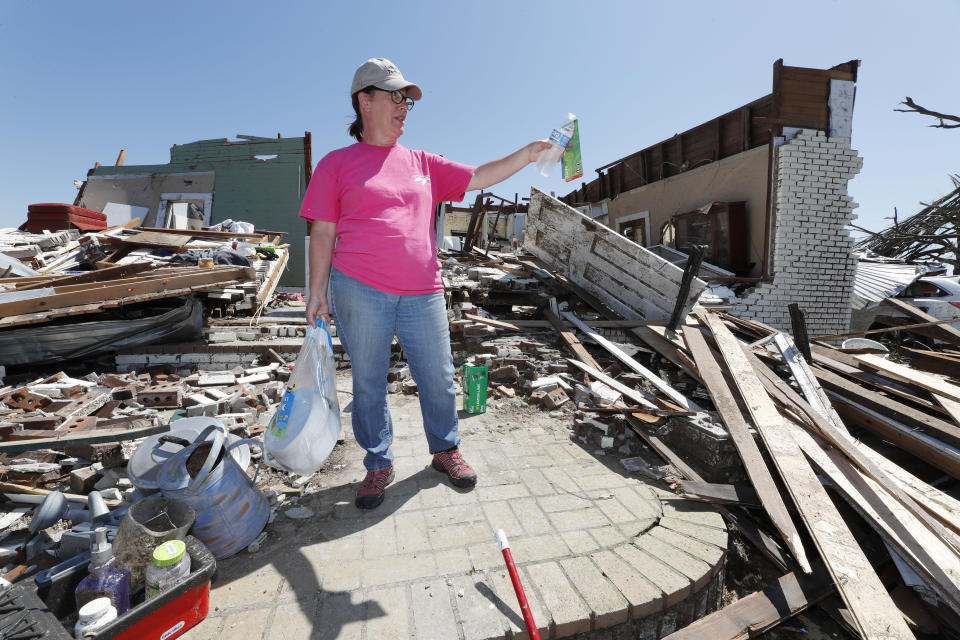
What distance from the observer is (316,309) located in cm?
214

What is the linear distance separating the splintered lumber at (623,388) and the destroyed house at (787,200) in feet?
16.0

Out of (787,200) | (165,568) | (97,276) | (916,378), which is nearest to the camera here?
(165,568)

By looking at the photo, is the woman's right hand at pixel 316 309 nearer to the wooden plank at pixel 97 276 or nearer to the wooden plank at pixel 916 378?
the wooden plank at pixel 916 378

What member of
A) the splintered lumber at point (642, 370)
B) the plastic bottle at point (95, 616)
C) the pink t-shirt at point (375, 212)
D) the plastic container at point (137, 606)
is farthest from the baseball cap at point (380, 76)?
the splintered lumber at point (642, 370)

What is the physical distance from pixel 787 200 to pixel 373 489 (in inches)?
348

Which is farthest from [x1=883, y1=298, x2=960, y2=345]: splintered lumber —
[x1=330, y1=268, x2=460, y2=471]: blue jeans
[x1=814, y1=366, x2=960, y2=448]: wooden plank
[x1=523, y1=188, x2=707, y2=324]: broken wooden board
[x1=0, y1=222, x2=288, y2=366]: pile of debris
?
[x1=0, y1=222, x2=288, y2=366]: pile of debris

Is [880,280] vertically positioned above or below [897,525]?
above

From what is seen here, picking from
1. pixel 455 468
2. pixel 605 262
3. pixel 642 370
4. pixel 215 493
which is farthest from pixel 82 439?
pixel 605 262

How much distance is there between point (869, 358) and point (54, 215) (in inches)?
627

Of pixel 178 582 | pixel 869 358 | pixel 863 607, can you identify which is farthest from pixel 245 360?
pixel 869 358

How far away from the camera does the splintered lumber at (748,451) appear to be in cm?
206

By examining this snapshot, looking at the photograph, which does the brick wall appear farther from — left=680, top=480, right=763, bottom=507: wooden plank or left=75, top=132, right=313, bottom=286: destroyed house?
left=75, top=132, right=313, bottom=286: destroyed house

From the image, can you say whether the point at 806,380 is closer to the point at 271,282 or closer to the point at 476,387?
the point at 476,387

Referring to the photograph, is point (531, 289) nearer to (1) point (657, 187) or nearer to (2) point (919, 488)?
(2) point (919, 488)
